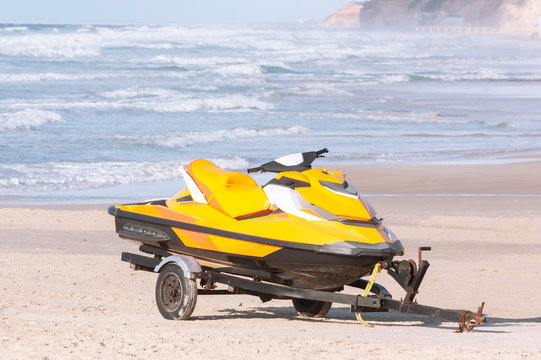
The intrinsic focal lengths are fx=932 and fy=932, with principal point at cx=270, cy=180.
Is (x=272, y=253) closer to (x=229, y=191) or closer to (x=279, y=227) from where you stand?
(x=279, y=227)

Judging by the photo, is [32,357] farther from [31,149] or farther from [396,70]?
[396,70]

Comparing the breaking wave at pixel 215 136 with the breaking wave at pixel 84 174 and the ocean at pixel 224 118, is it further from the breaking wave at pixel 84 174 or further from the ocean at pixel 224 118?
the breaking wave at pixel 84 174

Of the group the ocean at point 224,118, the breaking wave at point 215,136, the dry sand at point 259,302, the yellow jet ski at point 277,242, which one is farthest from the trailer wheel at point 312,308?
the breaking wave at point 215,136

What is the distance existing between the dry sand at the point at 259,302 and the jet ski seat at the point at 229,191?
864 millimetres

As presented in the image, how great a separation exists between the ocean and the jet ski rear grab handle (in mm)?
7633

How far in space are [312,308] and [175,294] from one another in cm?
114

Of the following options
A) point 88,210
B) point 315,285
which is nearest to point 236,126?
point 88,210

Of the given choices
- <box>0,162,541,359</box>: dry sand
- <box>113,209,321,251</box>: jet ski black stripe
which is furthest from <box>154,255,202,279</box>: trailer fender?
<box>0,162,541,359</box>: dry sand

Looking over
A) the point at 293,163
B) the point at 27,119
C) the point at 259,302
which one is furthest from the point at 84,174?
the point at 293,163

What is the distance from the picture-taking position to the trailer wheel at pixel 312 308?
293 inches

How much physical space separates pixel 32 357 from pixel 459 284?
472 cm

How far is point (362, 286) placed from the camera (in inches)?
275

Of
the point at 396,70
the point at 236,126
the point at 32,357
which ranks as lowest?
the point at 32,357

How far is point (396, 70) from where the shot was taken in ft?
182
